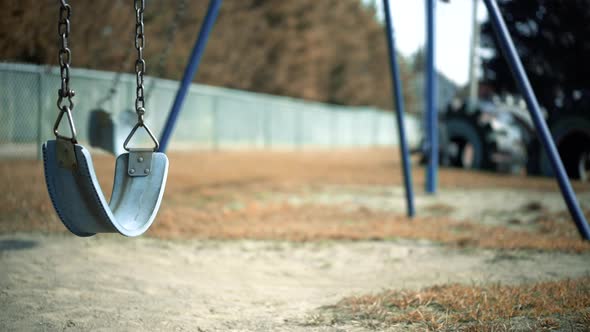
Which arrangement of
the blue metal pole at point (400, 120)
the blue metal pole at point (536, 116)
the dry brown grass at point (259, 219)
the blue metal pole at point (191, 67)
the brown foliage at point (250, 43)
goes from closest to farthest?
the blue metal pole at point (536, 116) → the blue metal pole at point (191, 67) → the dry brown grass at point (259, 219) → the blue metal pole at point (400, 120) → the brown foliage at point (250, 43)

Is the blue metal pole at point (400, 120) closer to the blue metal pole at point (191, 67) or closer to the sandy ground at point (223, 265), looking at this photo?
the sandy ground at point (223, 265)

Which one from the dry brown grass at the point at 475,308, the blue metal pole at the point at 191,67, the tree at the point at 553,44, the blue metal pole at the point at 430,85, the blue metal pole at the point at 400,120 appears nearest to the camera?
the dry brown grass at the point at 475,308

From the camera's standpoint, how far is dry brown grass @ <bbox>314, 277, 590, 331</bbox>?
222 centimetres

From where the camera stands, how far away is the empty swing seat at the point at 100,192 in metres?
2.27

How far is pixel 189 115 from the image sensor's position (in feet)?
46.9

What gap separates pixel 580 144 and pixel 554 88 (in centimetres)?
165

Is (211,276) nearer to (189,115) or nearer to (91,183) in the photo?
(91,183)

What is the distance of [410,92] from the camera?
42.8m

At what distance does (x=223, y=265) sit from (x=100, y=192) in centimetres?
142

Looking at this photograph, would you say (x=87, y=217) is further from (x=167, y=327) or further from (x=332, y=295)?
(x=332, y=295)

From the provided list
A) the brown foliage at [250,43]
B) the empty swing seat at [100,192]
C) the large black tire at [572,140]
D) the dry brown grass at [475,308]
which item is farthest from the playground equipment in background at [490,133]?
the empty swing seat at [100,192]

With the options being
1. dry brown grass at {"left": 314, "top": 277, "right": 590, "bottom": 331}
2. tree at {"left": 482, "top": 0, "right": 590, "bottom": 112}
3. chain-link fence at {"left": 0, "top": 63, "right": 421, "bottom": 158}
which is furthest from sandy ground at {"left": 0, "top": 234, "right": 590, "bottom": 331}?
tree at {"left": 482, "top": 0, "right": 590, "bottom": 112}

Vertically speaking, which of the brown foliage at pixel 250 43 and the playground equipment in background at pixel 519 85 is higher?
the brown foliage at pixel 250 43

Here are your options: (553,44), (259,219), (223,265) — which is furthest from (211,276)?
(553,44)
